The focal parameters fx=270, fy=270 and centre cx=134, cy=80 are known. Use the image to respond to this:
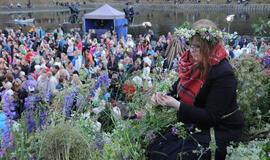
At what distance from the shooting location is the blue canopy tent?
19.9 metres

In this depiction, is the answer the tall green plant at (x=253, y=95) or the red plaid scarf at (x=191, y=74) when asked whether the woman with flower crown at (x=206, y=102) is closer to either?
the red plaid scarf at (x=191, y=74)

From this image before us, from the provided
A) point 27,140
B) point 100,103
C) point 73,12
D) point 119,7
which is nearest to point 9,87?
point 100,103

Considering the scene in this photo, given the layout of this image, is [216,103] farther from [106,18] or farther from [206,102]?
[106,18]

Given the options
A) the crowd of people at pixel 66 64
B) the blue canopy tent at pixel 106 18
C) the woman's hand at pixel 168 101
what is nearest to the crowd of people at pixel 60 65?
the crowd of people at pixel 66 64

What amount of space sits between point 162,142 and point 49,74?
5.06 meters

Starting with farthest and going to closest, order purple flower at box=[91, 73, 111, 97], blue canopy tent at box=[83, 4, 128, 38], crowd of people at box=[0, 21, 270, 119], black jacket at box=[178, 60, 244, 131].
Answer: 1. blue canopy tent at box=[83, 4, 128, 38]
2. crowd of people at box=[0, 21, 270, 119]
3. purple flower at box=[91, 73, 111, 97]
4. black jacket at box=[178, 60, 244, 131]

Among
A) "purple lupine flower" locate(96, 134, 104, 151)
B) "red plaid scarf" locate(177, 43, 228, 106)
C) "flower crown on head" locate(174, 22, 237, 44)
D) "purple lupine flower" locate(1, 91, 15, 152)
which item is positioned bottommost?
"purple lupine flower" locate(96, 134, 104, 151)

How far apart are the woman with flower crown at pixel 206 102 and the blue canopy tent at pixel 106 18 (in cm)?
1838

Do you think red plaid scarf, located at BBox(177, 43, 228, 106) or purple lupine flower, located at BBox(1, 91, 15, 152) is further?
purple lupine flower, located at BBox(1, 91, 15, 152)

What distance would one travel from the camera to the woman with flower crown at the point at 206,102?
1.89m

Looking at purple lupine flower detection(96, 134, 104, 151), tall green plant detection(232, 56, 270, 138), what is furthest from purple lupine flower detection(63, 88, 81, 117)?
tall green plant detection(232, 56, 270, 138)

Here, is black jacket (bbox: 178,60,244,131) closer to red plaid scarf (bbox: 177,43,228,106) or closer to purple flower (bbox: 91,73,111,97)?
red plaid scarf (bbox: 177,43,228,106)

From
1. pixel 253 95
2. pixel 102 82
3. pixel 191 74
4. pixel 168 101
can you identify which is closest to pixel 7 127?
pixel 102 82

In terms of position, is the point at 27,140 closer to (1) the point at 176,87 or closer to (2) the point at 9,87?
(1) the point at 176,87
